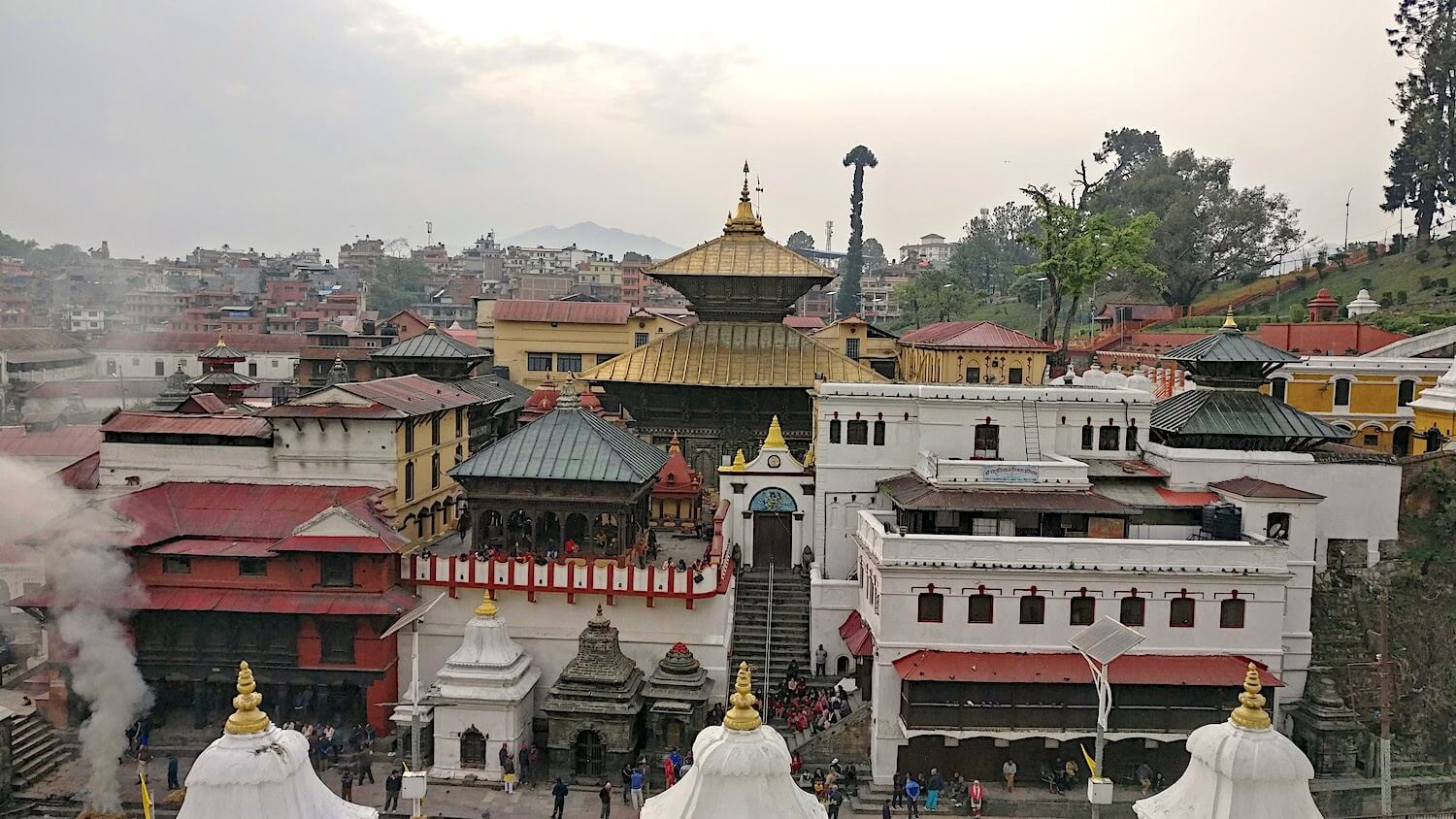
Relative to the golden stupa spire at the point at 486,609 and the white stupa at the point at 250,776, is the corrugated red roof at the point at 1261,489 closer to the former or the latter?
the golden stupa spire at the point at 486,609

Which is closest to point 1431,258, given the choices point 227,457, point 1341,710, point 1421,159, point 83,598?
point 1421,159

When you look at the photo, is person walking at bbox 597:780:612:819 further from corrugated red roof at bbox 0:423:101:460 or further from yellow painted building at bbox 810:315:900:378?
yellow painted building at bbox 810:315:900:378

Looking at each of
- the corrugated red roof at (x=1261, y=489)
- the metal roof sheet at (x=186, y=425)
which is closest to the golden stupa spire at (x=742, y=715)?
the corrugated red roof at (x=1261, y=489)

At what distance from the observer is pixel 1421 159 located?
62094 millimetres

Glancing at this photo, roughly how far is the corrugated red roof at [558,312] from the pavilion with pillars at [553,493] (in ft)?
99.4

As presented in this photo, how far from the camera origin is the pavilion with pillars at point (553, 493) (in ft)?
90.4

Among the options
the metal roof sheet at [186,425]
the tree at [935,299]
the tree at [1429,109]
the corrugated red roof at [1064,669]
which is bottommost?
the corrugated red roof at [1064,669]

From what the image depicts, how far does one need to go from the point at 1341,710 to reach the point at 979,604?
9.83m

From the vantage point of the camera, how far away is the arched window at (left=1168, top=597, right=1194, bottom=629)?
989 inches

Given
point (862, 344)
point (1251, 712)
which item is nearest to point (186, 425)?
point (1251, 712)

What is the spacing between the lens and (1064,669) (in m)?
24.3

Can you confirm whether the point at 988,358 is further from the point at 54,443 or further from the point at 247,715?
the point at 247,715

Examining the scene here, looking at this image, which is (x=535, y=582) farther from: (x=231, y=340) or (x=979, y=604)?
(x=231, y=340)

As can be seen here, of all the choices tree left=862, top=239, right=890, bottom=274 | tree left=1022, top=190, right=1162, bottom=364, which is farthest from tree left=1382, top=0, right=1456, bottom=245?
tree left=862, top=239, right=890, bottom=274
